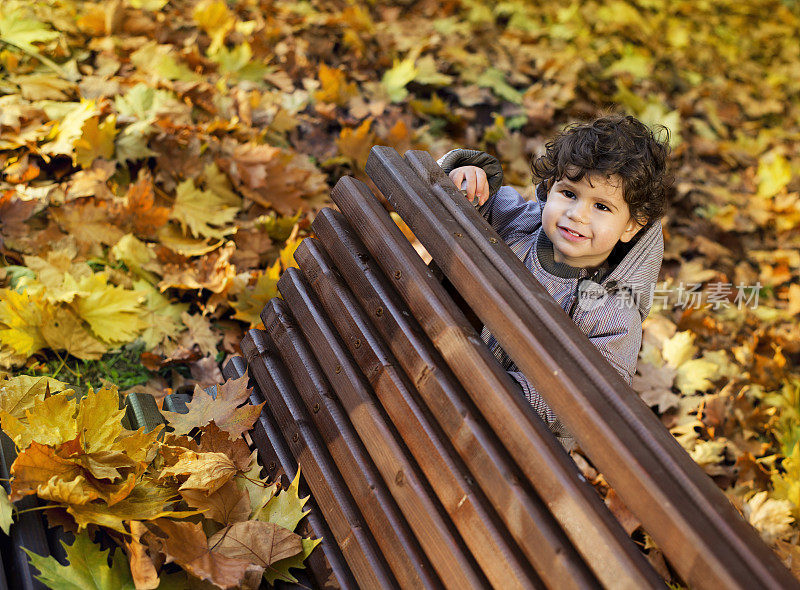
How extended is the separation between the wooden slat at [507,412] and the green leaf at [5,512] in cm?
106

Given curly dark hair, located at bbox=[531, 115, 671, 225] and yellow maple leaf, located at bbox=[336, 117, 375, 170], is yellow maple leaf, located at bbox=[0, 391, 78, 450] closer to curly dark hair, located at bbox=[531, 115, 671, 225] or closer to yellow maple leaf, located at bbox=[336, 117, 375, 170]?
curly dark hair, located at bbox=[531, 115, 671, 225]

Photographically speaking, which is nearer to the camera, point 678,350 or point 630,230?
point 630,230

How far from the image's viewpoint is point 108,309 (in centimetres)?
258

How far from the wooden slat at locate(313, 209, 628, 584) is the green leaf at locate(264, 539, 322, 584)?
49 centimetres

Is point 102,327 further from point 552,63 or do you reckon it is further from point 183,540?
point 552,63

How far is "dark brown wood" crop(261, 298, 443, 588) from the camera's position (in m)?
1.57

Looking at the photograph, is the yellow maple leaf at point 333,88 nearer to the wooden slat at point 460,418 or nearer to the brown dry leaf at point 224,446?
the wooden slat at point 460,418


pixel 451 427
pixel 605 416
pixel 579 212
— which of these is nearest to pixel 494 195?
pixel 579 212

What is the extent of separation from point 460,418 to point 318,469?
492 mm

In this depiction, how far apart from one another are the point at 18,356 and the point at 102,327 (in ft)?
0.99

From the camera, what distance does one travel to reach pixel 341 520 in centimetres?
174

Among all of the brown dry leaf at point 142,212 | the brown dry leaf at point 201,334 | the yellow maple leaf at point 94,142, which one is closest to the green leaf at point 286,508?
the brown dry leaf at point 201,334

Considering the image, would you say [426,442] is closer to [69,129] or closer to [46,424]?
[46,424]

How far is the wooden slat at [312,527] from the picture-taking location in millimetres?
1702
